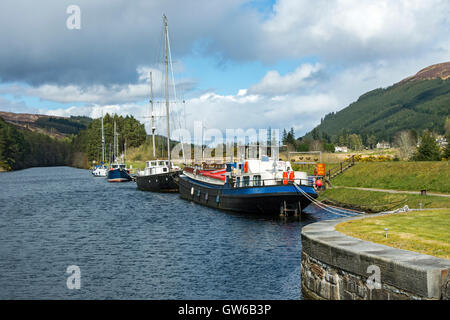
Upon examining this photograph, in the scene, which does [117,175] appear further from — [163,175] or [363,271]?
[363,271]

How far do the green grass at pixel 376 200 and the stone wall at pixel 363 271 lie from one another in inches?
737

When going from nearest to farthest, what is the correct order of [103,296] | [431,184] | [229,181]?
[103,296]
[431,184]
[229,181]

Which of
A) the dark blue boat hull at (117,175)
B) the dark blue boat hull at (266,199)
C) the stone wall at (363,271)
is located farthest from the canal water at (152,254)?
the dark blue boat hull at (117,175)

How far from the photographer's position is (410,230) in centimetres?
1709

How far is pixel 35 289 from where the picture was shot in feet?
66.0

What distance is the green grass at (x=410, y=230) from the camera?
1418 centimetres

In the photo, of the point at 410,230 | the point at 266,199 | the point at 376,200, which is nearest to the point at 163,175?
the point at 266,199

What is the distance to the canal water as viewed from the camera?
64.7 feet

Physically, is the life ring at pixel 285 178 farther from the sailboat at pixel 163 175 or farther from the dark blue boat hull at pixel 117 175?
the dark blue boat hull at pixel 117 175

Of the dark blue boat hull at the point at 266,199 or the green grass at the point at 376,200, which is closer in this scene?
the green grass at the point at 376,200

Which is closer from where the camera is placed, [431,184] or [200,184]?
[431,184]
